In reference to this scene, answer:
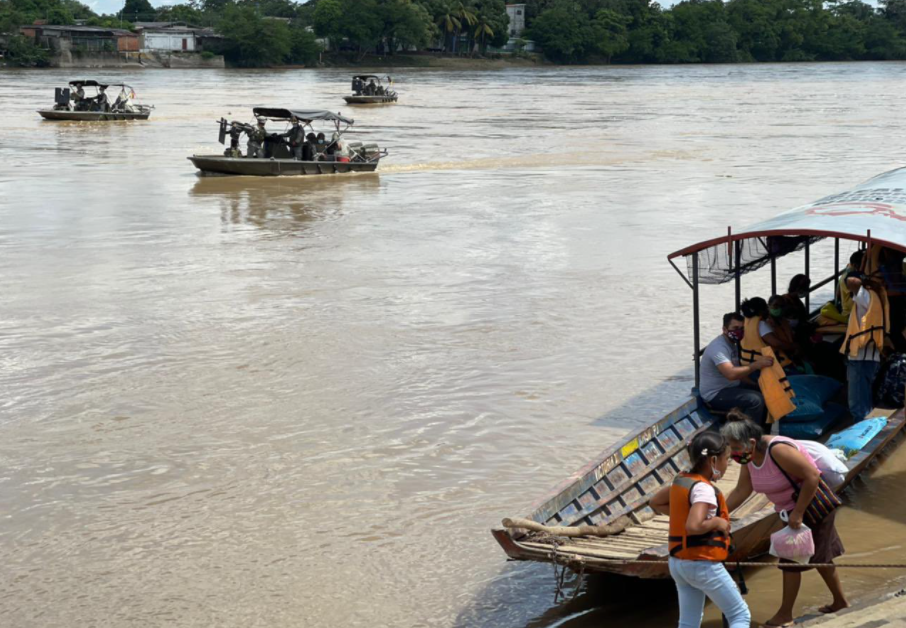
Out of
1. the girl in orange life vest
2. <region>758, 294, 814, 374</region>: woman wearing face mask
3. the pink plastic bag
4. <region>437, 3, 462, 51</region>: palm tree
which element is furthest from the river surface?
<region>437, 3, 462, 51</region>: palm tree

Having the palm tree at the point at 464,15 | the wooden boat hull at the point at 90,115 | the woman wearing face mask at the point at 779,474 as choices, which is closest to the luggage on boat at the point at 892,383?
the woman wearing face mask at the point at 779,474

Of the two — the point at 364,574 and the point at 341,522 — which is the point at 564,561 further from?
the point at 341,522

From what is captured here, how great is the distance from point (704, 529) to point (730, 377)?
3352mm

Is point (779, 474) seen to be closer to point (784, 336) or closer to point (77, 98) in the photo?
point (784, 336)

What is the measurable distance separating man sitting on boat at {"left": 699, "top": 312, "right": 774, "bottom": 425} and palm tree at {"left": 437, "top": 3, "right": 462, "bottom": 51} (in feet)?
363

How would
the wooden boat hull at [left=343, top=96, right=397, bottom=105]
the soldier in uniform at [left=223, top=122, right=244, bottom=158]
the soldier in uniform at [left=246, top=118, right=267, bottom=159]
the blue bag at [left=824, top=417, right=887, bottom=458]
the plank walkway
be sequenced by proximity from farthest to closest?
1. the wooden boat hull at [left=343, top=96, right=397, bottom=105]
2. the soldier in uniform at [left=246, top=118, right=267, bottom=159]
3. the soldier in uniform at [left=223, top=122, right=244, bottom=158]
4. the blue bag at [left=824, top=417, right=887, bottom=458]
5. the plank walkway

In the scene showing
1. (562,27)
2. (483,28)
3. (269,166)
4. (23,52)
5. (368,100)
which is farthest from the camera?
(562,27)

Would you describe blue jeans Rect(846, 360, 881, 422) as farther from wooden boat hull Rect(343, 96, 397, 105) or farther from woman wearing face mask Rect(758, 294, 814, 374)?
wooden boat hull Rect(343, 96, 397, 105)

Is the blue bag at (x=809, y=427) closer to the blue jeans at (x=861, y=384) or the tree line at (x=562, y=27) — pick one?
the blue jeans at (x=861, y=384)

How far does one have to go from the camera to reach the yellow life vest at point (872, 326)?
891cm

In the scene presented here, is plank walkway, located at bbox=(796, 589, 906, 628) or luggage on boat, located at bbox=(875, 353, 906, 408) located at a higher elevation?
luggage on boat, located at bbox=(875, 353, 906, 408)

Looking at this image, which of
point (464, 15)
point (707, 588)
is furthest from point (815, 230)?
point (464, 15)

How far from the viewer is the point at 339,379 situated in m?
12.5

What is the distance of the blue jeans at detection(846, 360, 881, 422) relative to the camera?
895 centimetres
